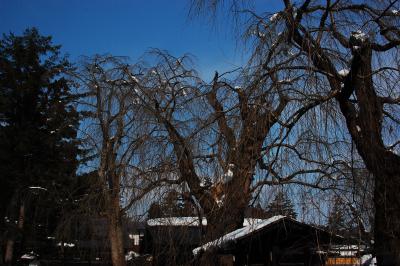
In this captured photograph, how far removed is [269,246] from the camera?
10484 millimetres

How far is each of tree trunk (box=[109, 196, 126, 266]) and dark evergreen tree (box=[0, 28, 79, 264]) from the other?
9134 mm

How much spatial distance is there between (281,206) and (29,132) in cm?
2004

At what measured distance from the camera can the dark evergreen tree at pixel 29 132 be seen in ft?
74.9

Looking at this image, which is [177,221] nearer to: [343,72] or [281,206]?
[281,206]

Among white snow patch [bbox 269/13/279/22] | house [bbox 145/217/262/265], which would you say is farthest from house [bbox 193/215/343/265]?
white snow patch [bbox 269/13/279/22]

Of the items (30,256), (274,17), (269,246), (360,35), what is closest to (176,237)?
(269,246)

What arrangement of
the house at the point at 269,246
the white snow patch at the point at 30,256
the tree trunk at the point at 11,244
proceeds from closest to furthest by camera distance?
the house at the point at 269,246 → the tree trunk at the point at 11,244 → the white snow patch at the point at 30,256

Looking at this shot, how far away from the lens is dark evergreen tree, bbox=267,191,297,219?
237 inches

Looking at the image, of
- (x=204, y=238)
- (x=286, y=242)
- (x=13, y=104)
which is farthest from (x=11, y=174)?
(x=204, y=238)

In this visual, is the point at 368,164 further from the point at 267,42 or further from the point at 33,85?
the point at 33,85

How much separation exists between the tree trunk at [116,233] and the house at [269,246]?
2.45 m

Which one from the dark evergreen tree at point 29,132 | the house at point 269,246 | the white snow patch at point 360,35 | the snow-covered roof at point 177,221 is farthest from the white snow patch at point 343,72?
the dark evergreen tree at point 29,132

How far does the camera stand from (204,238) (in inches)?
274

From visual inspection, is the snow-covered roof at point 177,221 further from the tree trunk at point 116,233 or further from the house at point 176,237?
the tree trunk at point 116,233
